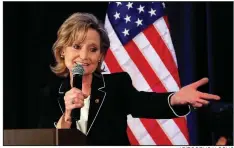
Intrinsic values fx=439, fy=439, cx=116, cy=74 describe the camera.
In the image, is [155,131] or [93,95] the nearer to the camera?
[93,95]

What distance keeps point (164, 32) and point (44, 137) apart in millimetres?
1482

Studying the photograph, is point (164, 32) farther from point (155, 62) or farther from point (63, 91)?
point (63, 91)

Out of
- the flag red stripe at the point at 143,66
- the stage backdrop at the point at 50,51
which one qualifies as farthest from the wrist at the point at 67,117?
the flag red stripe at the point at 143,66

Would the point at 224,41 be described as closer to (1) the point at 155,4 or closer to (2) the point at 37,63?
(1) the point at 155,4

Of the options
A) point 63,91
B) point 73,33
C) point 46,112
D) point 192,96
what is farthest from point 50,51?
point 192,96

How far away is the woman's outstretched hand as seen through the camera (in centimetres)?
335

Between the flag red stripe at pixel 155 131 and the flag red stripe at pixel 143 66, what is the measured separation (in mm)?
296

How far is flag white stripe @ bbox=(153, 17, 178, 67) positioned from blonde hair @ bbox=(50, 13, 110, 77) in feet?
1.59

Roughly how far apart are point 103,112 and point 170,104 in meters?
0.58

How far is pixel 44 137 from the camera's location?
10.2ft

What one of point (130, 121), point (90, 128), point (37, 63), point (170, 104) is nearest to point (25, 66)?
point (37, 63)

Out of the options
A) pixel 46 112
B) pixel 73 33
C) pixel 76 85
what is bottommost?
pixel 46 112

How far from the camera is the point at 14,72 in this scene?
3.78 meters

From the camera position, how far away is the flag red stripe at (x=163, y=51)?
3.88 meters
